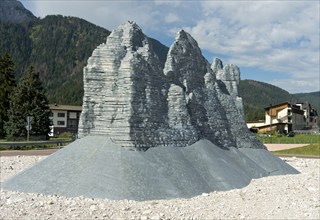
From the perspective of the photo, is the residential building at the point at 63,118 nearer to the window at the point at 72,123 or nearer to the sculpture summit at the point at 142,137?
the window at the point at 72,123

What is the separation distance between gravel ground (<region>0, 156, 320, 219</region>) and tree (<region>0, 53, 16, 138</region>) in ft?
131

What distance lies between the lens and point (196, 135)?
19.9 m

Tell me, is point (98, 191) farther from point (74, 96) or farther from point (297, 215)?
point (74, 96)

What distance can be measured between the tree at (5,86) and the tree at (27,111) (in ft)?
11.4

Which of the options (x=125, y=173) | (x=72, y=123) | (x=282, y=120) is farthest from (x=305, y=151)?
(x=282, y=120)

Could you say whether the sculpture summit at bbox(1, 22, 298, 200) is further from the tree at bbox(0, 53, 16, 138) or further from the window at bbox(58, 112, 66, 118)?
the window at bbox(58, 112, 66, 118)

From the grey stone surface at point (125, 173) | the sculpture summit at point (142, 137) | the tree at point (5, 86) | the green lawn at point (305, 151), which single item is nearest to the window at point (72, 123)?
the tree at point (5, 86)

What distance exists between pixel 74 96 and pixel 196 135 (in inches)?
5354

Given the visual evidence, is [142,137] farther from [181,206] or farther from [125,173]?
[181,206]

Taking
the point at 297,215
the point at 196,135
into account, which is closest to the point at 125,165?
the point at 196,135

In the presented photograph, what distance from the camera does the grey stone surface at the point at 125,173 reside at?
15.0 m

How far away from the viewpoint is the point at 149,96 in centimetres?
1805

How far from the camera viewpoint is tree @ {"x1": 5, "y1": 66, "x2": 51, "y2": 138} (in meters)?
48.2

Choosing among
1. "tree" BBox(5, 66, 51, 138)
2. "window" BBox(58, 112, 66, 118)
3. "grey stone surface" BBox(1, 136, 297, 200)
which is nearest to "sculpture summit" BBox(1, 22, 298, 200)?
"grey stone surface" BBox(1, 136, 297, 200)
